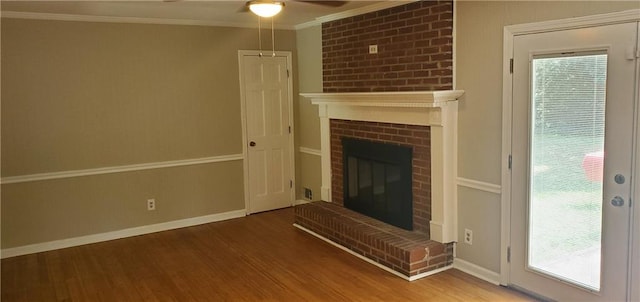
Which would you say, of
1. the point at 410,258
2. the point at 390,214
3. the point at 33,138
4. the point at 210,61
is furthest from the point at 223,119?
the point at 410,258

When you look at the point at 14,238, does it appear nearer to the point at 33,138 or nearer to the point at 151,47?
the point at 33,138

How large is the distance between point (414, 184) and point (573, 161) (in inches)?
56.1

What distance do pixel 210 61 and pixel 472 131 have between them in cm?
305

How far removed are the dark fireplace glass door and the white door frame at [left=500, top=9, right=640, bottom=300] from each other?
0.91 metres

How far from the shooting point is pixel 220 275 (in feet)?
13.4

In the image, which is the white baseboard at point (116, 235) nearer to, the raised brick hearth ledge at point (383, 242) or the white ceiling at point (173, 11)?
the raised brick hearth ledge at point (383, 242)

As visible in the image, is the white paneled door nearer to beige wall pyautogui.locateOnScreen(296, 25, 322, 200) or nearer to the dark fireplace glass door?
the dark fireplace glass door

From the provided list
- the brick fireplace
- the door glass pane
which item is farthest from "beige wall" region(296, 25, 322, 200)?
the door glass pane

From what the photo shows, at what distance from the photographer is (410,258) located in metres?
Result: 3.83

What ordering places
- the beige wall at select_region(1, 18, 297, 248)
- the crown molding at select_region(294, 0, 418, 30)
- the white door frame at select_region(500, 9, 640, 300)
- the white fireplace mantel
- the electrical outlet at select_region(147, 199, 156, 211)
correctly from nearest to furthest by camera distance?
the white door frame at select_region(500, 9, 640, 300) < the white fireplace mantel < the crown molding at select_region(294, 0, 418, 30) < the beige wall at select_region(1, 18, 297, 248) < the electrical outlet at select_region(147, 199, 156, 211)

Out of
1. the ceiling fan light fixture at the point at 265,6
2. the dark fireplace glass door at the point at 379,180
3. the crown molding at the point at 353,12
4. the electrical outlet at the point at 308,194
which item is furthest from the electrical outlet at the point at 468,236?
the electrical outlet at the point at 308,194

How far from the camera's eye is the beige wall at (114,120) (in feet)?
15.2

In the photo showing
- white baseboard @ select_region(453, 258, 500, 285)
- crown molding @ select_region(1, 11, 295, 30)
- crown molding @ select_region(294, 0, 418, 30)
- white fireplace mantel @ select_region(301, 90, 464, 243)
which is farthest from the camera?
crown molding @ select_region(1, 11, 295, 30)

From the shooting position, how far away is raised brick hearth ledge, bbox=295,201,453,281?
3902 millimetres
